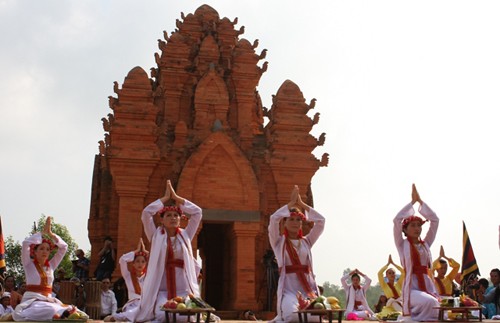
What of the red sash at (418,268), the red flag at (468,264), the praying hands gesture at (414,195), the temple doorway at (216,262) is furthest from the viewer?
the temple doorway at (216,262)

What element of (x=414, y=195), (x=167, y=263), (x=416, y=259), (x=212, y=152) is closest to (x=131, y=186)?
(x=212, y=152)

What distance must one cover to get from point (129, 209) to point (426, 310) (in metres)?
11.9

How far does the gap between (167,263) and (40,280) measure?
8.18 feet

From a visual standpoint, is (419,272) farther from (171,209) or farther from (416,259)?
(171,209)

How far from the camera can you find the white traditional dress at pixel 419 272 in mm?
10000

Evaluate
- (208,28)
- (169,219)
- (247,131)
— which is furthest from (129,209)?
(169,219)

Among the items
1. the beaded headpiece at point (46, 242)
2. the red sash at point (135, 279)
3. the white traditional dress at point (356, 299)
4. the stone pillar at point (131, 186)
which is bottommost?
the white traditional dress at point (356, 299)

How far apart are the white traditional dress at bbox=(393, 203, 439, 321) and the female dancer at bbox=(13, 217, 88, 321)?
17.6ft

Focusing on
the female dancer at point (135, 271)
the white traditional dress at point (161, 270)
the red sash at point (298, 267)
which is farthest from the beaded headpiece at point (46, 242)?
Result: the red sash at point (298, 267)

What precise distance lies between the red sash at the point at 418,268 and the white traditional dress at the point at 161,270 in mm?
3625

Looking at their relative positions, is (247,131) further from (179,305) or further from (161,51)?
(179,305)

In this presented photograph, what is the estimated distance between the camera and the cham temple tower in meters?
19.5

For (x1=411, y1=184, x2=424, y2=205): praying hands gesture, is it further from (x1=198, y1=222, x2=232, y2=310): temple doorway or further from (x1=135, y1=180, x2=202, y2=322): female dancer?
(x1=198, y1=222, x2=232, y2=310): temple doorway

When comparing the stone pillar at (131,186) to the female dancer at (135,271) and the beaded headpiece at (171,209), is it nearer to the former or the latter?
the female dancer at (135,271)
